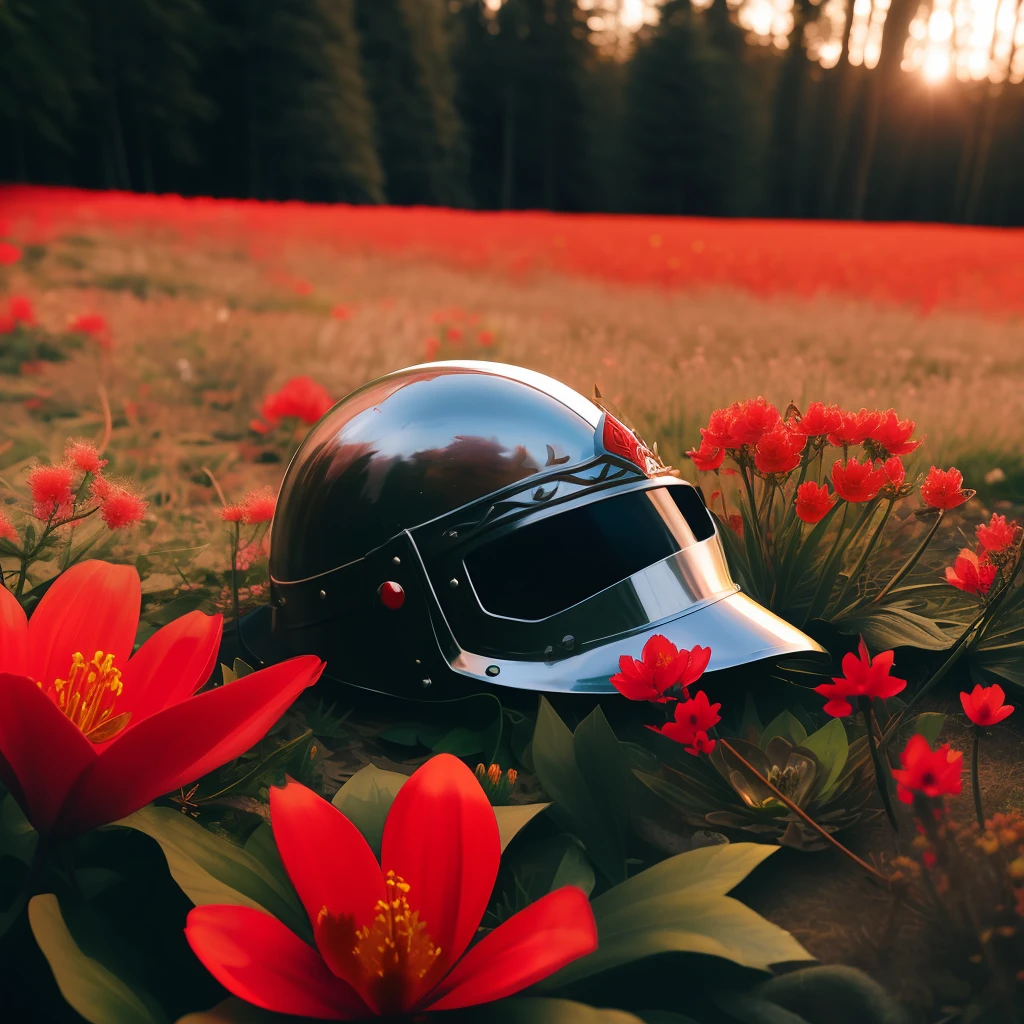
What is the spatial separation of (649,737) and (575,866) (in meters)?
0.46

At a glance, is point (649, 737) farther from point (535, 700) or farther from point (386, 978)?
point (386, 978)

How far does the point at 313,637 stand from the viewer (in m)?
2.27

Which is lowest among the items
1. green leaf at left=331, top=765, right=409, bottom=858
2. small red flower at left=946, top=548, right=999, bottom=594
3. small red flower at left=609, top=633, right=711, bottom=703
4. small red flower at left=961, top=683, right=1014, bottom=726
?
green leaf at left=331, top=765, right=409, bottom=858

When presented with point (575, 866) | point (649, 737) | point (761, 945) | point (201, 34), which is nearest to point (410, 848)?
point (575, 866)

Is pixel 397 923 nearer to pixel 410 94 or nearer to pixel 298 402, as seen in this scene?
pixel 298 402

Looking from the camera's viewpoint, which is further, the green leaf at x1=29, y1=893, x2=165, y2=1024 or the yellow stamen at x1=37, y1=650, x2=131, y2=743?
the yellow stamen at x1=37, y1=650, x2=131, y2=743

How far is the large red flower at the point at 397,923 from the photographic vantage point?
1.11 metres

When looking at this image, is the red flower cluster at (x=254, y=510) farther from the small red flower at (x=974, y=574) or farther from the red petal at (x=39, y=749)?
the small red flower at (x=974, y=574)

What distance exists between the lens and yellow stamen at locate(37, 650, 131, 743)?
1.49 metres

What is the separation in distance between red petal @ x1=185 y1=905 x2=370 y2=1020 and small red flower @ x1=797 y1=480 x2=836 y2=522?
4.83ft

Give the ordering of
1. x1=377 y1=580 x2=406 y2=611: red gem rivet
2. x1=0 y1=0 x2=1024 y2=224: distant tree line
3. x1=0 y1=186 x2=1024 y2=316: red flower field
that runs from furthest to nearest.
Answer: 1. x1=0 y1=0 x2=1024 y2=224: distant tree line
2. x1=0 y1=186 x2=1024 y2=316: red flower field
3. x1=377 y1=580 x2=406 y2=611: red gem rivet

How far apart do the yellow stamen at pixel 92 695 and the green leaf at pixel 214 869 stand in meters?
0.15

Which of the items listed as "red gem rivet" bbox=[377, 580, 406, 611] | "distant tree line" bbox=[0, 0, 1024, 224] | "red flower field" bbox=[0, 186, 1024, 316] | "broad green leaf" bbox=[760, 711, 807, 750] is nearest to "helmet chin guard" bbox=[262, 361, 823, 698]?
"red gem rivet" bbox=[377, 580, 406, 611]

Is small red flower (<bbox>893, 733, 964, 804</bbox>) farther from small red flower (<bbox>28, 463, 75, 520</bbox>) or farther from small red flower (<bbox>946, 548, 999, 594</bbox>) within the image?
small red flower (<bbox>28, 463, 75, 520</bbox>)
